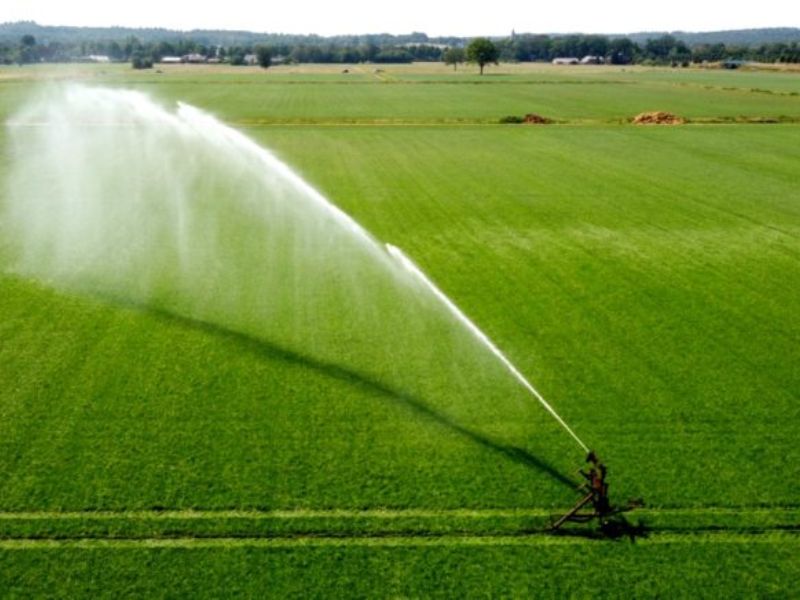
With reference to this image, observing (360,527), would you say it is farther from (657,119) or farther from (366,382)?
(657,119)

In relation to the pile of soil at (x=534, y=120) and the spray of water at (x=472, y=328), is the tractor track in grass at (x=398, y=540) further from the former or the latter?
the pile of soil at (x=534, y=120)

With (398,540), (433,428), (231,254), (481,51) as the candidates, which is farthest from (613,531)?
(481,51)

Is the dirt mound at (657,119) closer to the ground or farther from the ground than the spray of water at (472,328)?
farther from the ground

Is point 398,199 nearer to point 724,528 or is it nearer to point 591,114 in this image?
point 724,528

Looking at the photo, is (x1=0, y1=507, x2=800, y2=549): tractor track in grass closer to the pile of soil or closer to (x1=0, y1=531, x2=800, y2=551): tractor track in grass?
(x1=0, y1=531, x2=800, y2=551): tractor track in grass

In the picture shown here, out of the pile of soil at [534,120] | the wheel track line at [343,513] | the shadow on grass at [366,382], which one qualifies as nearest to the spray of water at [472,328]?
the shadow on grass at [366,382]

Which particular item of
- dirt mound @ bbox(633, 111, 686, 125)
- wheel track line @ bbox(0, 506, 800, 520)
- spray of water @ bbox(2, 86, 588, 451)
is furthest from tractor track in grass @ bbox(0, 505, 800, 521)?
dirt mound @ bbox(633, 111, 686, 125)

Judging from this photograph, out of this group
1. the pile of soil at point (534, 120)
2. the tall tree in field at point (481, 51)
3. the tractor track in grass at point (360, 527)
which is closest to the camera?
the tractor track in grass at point (360, 527)

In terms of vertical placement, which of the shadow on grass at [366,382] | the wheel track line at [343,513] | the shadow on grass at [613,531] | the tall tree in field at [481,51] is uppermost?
the tall tree in field at [481,51]
